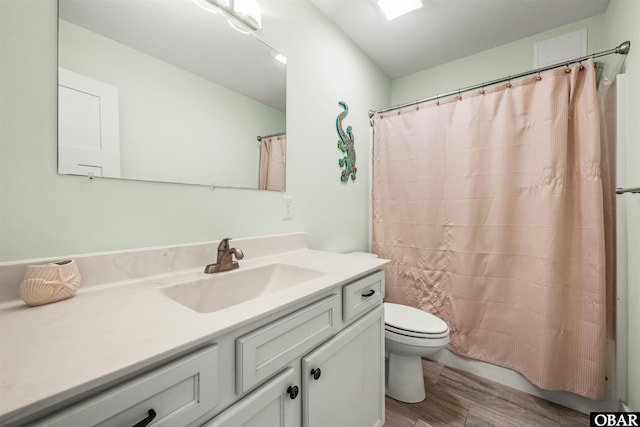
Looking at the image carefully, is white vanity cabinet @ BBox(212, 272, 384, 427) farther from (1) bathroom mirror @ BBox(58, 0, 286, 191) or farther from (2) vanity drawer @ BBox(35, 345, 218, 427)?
(1) bathroom mirror @ BBox(58, 0, 286, 191)

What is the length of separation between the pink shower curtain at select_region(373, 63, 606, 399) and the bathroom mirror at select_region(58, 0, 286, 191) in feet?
3.76

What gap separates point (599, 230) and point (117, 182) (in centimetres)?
218

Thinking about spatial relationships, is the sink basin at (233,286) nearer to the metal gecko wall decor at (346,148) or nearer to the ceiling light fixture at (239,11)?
the metal gecko wall decor at (346,148)

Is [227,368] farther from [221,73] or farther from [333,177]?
[333,177]

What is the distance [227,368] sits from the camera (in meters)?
0.57

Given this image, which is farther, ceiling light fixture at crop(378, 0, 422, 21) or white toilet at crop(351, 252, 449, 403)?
ceiling light fixture at crop(378, 0, 422, 21)

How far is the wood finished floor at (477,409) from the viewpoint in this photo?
1.37 m

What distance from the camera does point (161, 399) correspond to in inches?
18.2

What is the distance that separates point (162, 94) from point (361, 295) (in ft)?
3.56

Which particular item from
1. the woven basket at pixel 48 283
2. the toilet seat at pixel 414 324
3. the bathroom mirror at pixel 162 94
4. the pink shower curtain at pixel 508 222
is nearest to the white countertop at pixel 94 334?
the woven basket at pixel 48 283

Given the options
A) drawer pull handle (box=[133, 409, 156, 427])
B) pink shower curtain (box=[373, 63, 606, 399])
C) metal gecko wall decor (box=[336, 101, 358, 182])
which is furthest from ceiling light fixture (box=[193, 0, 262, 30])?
drawer pull handle (box=[133, 409, 156, 427])

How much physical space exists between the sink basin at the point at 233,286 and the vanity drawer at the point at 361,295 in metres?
0.13

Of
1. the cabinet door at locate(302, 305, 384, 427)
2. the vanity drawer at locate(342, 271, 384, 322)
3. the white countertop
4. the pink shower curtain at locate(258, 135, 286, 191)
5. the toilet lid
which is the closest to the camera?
the white countertop

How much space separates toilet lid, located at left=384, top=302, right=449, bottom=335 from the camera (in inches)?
56.1
